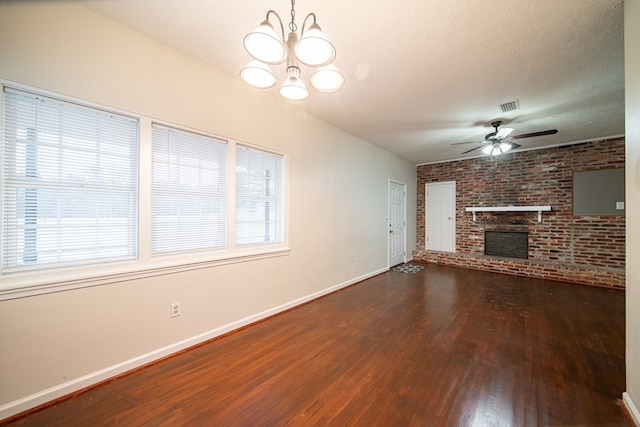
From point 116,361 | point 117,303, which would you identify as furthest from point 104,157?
point 116,361

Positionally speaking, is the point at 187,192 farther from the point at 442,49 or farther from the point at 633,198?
the point at 633,198

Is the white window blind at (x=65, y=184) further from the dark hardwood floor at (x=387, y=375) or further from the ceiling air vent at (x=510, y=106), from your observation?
the ceiling air vent at (x=510, y=106)

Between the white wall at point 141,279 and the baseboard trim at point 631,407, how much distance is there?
289cm

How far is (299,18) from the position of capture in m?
1.79

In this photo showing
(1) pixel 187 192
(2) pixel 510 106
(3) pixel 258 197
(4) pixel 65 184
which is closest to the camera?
(4) pixel 65 184

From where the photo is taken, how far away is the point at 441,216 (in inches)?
249

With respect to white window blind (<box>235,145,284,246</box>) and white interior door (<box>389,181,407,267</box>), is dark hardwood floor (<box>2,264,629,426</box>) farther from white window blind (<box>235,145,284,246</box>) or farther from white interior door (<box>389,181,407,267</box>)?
white interior door (<box>389,181,407,267</box>)

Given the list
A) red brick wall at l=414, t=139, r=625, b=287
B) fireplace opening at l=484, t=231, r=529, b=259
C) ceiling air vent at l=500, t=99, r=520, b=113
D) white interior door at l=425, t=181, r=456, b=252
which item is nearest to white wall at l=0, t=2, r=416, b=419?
ceiling air vent at l=500, t=99, r=520, b=113

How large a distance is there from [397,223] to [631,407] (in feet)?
14.7

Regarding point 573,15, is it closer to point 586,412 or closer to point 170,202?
point 586,412

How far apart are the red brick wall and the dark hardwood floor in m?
1.68

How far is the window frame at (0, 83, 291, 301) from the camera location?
1.54 meters

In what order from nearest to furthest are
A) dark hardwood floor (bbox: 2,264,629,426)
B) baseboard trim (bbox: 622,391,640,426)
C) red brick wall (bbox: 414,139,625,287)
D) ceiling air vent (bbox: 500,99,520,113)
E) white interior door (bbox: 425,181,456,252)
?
baseboard trim (bbox: 622,391,640,426), dark hardwood floor (bbox: 2,264,629,426), ceiling air vent (bbox: 500,99,520,113), red brick wall (bbox: 414,139,625,287), white interior door (bbox: 425,181,456,252)

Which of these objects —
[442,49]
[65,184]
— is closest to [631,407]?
[442,49]
